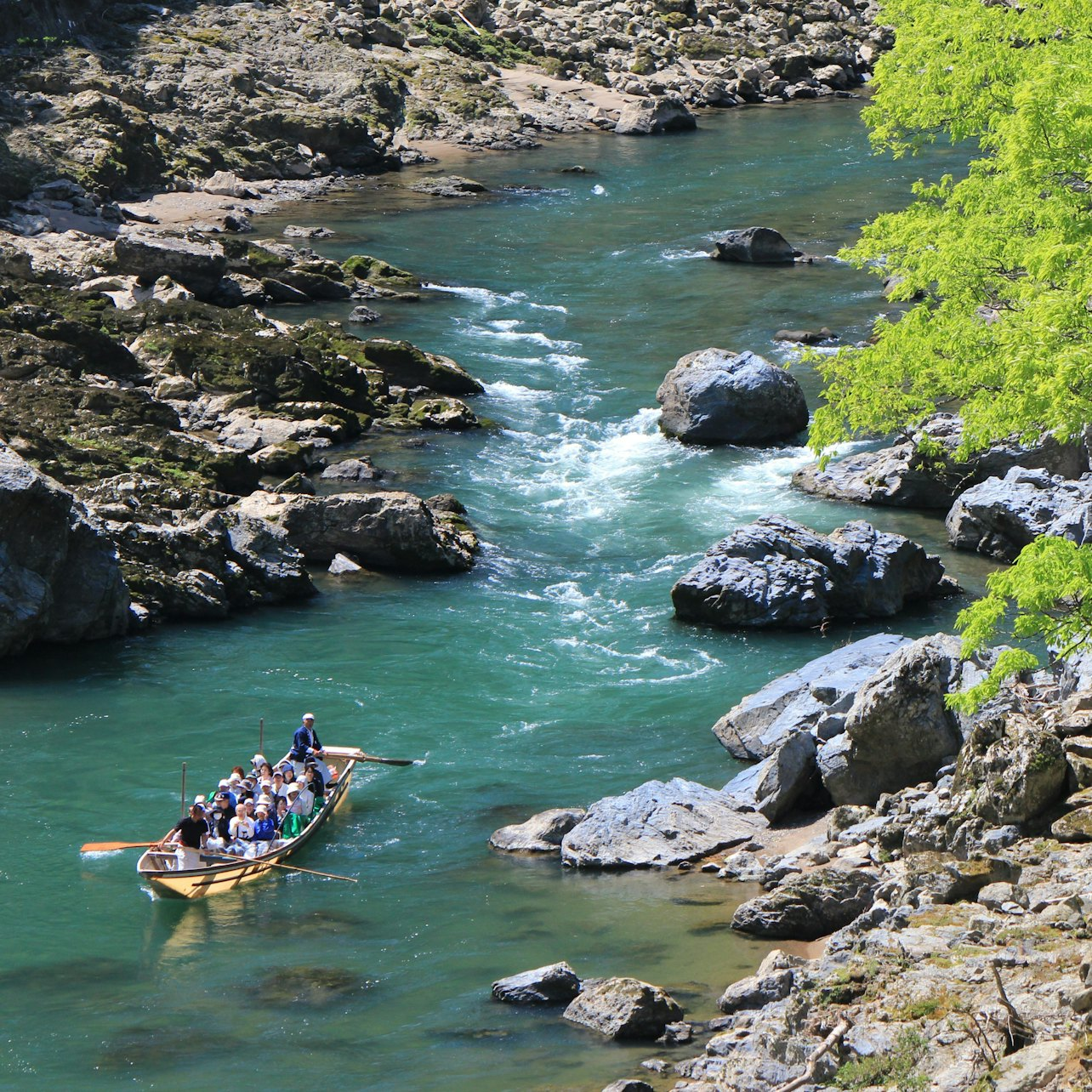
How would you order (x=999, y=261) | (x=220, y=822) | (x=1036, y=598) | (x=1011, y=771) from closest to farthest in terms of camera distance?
(x=1036, y=598)
(x=1011, y=771)
(x=999, y=261)
(x=220, y=822)

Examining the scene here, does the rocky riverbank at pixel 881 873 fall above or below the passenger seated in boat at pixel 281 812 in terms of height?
above

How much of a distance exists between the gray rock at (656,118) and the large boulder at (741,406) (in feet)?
166

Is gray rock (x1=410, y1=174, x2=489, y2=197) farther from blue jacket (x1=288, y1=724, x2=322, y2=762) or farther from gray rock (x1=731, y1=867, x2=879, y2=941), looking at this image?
gray rock (x1=731, y1=867, x2=879, y2=941)

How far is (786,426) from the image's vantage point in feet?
134

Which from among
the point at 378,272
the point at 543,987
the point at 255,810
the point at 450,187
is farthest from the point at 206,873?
the point at 450,187

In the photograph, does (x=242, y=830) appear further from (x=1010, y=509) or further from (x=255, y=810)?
(x=1010, y=509)

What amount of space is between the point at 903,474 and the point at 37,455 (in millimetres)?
19770

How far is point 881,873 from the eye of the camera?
738 inches

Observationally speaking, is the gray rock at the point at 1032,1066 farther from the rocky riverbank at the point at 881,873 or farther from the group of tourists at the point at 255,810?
the group of tourists at the point at 255,810

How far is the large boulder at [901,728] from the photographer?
21.3 meters

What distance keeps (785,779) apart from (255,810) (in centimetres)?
793

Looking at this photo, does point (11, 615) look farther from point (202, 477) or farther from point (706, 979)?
point (706, 979)

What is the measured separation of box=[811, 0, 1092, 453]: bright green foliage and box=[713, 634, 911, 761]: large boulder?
141 inches

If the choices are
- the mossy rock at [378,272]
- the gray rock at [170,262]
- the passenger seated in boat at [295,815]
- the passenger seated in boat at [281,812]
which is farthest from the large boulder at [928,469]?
the mossy rock at [378,272]
